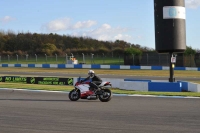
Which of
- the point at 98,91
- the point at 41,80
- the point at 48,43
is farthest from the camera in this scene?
the point at 48,43

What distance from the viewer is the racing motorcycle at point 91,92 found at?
15.5 metres

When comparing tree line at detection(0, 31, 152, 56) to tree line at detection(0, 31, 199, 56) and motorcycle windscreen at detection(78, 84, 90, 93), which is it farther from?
motorcycle windscreen at detection(78, 84, 90, 93)

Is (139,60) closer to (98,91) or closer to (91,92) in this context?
(91,92)

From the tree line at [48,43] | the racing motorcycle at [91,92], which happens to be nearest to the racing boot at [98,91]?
the racing motorcycle at [91,92]

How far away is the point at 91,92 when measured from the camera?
15.7 m

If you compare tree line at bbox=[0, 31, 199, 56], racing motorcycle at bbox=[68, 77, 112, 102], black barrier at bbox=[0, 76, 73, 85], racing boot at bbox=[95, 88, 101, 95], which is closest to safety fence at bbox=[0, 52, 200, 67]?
black barrier at bbox=[0, 76, 73, 85]

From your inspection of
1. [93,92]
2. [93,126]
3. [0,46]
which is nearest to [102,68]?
[93,92]

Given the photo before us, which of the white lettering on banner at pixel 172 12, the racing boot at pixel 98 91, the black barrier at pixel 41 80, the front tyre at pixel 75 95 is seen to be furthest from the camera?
the black barrier at pixel 41 80

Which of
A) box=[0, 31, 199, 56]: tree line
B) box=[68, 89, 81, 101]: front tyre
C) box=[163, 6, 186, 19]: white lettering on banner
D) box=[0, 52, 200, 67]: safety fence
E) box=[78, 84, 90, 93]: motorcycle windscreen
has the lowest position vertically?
box=[68, 89, 81, 101]: front tyre

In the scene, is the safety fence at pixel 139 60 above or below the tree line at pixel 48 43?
below

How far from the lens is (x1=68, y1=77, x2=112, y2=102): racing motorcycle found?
15461 mm

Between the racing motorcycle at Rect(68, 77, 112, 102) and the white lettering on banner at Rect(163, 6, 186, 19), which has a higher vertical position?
the white lettering on banner at Rect(163, 6, 186, 19)

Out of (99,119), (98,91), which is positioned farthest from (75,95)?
(99,119)

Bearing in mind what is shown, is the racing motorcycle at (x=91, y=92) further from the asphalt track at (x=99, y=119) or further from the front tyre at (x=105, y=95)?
the asphalt track at (x=99, y=119)
